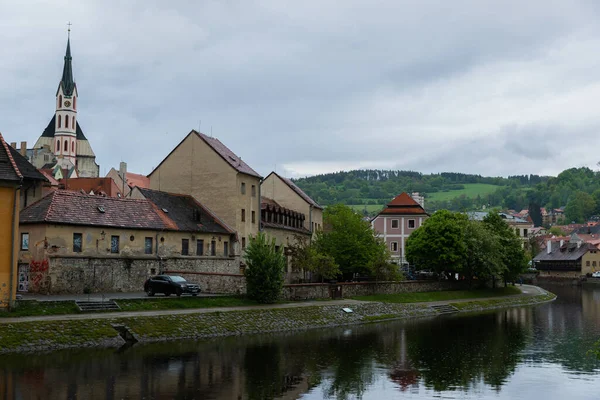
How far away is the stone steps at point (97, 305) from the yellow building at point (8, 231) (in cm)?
448

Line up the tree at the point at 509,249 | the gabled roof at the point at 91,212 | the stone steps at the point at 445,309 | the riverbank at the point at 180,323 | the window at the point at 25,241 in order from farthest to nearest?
1. the tree at the point at 509,249
2. the stone steps at the point at 445,309
3. the gabled roof at the point at 91,212
4. the window at the point at 25,241
5. the riverbank at the point at 180,323

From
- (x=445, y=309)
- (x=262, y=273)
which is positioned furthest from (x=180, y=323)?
(x=445, y=309)

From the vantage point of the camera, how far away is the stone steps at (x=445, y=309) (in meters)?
72.6

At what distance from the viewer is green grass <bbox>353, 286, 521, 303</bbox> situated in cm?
7238

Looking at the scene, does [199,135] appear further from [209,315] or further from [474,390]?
[474,390]

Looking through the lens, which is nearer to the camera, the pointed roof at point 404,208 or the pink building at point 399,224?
the pink building at point 399,224

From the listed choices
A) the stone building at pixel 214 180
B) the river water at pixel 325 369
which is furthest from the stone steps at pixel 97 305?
the stone building at pixel 214 180

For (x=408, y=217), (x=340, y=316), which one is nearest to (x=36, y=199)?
(x=340, y=316)

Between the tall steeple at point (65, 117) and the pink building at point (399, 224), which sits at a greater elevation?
the tall steeple at point (65, 117)

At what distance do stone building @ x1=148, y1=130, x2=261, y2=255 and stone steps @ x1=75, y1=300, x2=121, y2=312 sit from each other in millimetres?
22883

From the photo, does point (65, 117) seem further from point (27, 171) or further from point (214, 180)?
point (27, 171)

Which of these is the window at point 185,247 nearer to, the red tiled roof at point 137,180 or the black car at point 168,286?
the black car at point 168,286

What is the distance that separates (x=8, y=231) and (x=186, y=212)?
1016 inches

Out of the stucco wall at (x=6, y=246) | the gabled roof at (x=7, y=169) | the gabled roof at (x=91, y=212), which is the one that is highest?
the gabled roof at (x=7, y=169)
